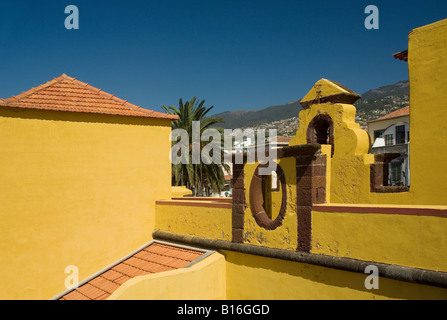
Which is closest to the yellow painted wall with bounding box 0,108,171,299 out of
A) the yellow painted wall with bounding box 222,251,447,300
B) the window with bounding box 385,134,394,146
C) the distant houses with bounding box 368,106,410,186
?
the yellow painted wall with bounding box 222,251,447,300

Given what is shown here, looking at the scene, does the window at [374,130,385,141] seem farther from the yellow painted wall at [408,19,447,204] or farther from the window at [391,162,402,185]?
the yellow painted wall at [408,19,447,204]

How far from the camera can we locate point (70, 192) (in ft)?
32.6

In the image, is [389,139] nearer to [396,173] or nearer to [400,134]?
[400,134]

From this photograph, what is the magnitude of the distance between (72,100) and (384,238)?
27.6ft

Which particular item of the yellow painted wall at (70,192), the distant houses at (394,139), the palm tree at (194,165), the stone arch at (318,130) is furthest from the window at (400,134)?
the yellow painted wall at (70,192)

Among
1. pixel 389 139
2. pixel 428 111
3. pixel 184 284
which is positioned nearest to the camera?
pixel 428 111

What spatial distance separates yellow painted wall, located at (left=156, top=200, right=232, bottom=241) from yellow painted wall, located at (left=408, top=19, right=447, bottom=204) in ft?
14.1

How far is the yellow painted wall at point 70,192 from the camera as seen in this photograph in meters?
9.15

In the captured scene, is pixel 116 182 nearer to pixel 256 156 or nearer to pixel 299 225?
pixel 256 156

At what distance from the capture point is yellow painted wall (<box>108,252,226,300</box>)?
741 centimetres

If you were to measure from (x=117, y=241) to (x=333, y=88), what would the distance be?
710 centimetres

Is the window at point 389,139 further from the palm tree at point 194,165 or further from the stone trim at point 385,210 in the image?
the stone trim at point 385,210
